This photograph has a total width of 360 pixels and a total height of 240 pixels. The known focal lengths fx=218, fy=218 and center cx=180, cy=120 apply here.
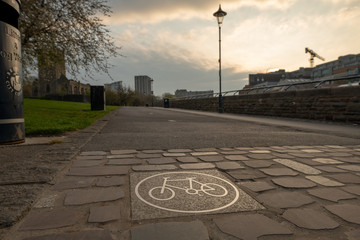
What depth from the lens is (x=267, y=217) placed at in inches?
63.2

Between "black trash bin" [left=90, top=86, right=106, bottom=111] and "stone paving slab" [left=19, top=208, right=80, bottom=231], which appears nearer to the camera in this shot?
"stone paving slab" [left=19, top=208, right=80, bottom=231]

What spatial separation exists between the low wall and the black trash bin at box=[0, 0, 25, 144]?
35.3 feet

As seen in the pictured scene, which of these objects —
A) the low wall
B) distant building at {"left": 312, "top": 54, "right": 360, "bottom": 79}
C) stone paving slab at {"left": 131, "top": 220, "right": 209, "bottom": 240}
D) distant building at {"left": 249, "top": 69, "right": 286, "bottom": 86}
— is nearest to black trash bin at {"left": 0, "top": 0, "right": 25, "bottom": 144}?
stone paving slab at {"left": 131, "top": 220, "right": 209, "bottom": 240}

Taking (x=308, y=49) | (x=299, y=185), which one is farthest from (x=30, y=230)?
(x=308, y=49)

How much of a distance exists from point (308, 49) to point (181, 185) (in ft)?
451

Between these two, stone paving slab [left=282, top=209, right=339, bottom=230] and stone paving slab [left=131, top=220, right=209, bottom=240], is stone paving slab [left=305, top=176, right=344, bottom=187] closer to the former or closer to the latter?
stone paving slab [left=282, top=209, right=339, bottom=230]

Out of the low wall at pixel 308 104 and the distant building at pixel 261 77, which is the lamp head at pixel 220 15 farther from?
the distant building at pixel 261 77

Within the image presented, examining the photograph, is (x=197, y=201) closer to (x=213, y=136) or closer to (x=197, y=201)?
(x=197, y=201)

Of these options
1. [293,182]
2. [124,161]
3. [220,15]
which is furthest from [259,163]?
[220,15]

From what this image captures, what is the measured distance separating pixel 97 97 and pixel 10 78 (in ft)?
45.7

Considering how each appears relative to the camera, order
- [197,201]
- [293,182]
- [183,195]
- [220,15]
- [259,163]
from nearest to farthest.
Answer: [197,201]
[183,195]
[293,182]
[259,163]
[220,15]

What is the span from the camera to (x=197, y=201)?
184cm

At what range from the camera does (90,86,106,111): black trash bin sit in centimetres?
1728

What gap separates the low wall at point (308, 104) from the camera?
8.73 meters
